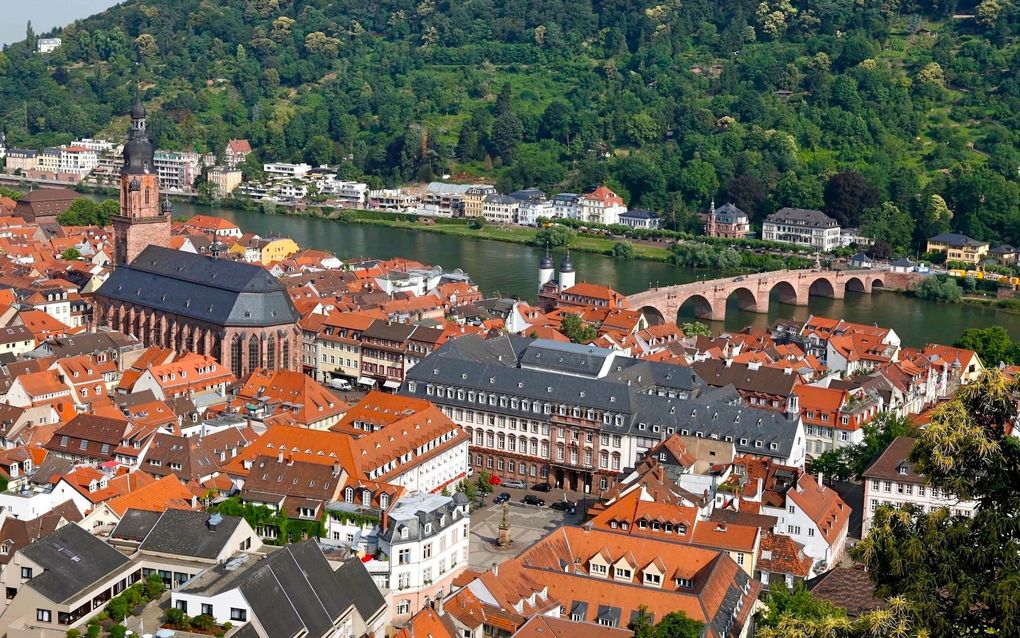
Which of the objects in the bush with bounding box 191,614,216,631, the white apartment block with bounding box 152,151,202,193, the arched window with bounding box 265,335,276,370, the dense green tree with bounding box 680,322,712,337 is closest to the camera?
the bush with bounding box 191,614,216,631

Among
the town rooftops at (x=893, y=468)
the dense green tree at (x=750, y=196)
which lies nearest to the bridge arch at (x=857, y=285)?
the dense green tree at (x=750, y=196)

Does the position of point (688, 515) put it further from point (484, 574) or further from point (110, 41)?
point (110, 41)

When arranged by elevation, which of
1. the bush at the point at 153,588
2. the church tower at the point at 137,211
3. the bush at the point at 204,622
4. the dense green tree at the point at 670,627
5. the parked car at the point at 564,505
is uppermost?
the church tower at the point at 137,211

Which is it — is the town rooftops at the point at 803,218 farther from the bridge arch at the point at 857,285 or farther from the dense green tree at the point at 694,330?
the dense green tree at the point at 694,330

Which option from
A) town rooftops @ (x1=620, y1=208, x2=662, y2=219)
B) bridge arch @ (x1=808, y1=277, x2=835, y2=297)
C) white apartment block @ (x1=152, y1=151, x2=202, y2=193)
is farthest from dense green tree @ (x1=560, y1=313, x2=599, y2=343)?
white apartment block @ (x1=152, y1=151, x2=202, y2=193)

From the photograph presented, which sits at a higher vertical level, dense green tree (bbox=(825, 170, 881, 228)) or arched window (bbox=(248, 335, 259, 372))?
dense green tree (bbox=(825, 170, 881, 228))

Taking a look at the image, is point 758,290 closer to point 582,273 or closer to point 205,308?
point 582,273

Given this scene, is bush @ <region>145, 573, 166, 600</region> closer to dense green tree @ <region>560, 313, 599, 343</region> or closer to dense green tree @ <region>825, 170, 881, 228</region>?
dense green tree @ <region>560, 313, 599, 343</region>
